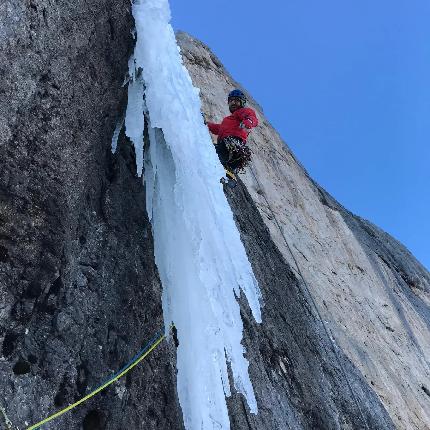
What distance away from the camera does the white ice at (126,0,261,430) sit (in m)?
4.21

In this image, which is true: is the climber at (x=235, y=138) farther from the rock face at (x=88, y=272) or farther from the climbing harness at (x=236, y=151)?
the rock face at (x=88, y=272)

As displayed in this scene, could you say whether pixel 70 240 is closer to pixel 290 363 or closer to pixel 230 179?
pixel 290 363

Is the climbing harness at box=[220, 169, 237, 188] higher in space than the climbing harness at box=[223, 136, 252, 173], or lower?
lower

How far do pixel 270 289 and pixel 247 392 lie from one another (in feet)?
9.91

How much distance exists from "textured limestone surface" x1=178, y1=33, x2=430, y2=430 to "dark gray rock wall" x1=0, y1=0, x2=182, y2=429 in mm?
1792

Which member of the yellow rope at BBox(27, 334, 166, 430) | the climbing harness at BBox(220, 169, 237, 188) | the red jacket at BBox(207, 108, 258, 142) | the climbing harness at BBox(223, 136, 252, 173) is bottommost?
the yellow rope at BBox(27, 334, 166, 430)

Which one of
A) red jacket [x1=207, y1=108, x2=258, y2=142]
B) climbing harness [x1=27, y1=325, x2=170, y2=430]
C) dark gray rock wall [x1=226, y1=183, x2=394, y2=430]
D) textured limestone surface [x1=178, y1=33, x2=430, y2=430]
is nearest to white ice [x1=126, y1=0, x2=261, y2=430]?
climbing harness [x1=27, y1=325, x2=170, y2=430]

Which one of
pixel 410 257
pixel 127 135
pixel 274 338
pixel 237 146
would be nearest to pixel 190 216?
pixel 127 135

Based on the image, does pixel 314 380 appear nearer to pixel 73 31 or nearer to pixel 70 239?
pixel 70 239

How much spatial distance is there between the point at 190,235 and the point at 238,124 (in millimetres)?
3726

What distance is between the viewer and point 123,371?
12.6ft

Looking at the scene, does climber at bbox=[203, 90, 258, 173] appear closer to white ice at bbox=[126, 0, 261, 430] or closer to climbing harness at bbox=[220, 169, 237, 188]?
climbing harness at bbox=[220, 169, 237, 188]

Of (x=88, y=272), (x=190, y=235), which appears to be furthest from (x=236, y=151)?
(x=88, y=272)

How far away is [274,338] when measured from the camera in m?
6.71
